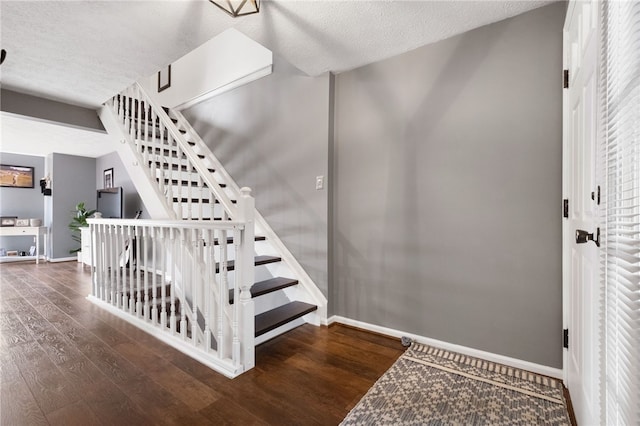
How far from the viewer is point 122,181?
5680 millimetres

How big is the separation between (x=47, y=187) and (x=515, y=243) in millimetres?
8126

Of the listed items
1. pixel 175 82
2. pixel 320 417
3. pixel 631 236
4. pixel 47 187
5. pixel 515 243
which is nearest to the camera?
pixel 631 236

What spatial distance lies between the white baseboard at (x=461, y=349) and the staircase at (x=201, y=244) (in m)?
0.26

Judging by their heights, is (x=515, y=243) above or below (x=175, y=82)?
below

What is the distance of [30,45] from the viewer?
2244 millimetres

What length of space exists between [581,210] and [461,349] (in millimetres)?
1183

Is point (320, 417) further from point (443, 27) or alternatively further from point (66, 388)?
point (443, 27)

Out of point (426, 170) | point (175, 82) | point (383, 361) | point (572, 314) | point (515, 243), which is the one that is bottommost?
point (383, 361)

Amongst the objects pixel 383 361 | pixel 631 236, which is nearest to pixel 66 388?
pixel 383 361

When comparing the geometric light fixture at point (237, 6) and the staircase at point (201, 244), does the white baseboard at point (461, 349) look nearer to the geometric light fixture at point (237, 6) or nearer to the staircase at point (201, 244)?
the staircase at point (201, 244)

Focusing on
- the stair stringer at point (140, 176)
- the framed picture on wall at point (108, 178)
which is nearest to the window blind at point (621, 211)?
the stair stringer at point (140, 176)

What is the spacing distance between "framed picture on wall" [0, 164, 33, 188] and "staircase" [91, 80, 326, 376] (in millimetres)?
4481

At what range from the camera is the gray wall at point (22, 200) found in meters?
6.08

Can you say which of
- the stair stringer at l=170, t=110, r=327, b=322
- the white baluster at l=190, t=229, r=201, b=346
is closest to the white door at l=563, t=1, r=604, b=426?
the stair stringer at l=170, t=110, r=327, b=322
